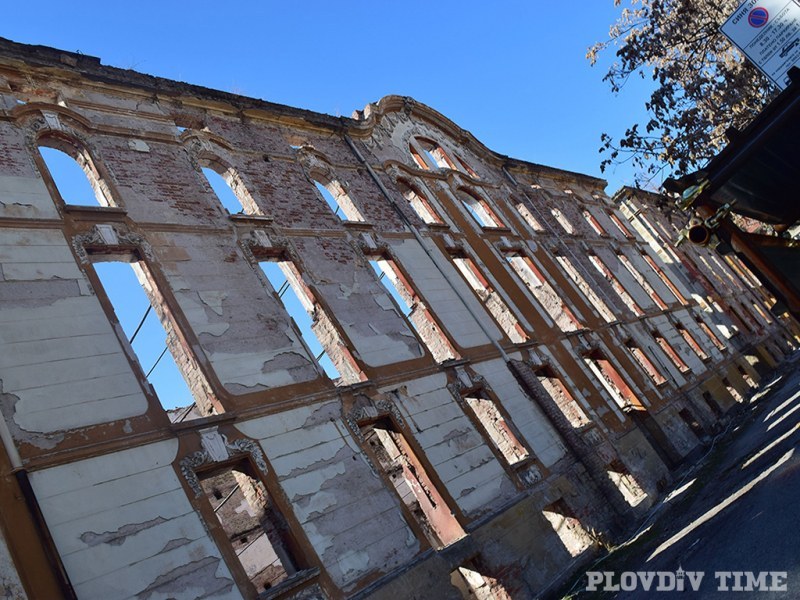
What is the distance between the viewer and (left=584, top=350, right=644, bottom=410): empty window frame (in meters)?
16.5

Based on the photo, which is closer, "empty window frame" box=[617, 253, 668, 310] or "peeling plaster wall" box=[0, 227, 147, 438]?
"peeling plaster wall" box=[0, 227, 147, 438]

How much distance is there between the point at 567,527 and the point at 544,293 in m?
7.90

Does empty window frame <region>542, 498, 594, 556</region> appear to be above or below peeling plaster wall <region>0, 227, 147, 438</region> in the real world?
below

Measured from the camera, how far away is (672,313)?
2348 cm

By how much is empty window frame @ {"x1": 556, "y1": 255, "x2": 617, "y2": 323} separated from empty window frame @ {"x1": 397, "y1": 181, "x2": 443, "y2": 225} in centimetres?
556

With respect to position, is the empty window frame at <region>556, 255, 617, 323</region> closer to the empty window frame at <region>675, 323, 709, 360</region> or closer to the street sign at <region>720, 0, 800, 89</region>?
the empty window frame at <region>675, 323, 709, 360</region>

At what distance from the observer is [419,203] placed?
53.4 ft

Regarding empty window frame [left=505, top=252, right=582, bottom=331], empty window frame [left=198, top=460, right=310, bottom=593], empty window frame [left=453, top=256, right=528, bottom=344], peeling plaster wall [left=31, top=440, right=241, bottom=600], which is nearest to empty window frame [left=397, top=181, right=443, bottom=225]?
empty window frame [left=453, top=256, right=528, bottom=344]

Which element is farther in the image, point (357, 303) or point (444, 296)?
point (444, 296)

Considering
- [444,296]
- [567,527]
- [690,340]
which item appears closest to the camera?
[567,527]

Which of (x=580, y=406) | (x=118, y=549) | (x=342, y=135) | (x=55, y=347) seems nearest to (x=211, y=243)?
(x=55, y=347)

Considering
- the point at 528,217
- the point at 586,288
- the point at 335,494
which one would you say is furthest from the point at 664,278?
the point at 335,494

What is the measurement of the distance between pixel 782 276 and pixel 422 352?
7.20 metres

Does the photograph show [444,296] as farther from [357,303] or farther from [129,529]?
[129,529]
